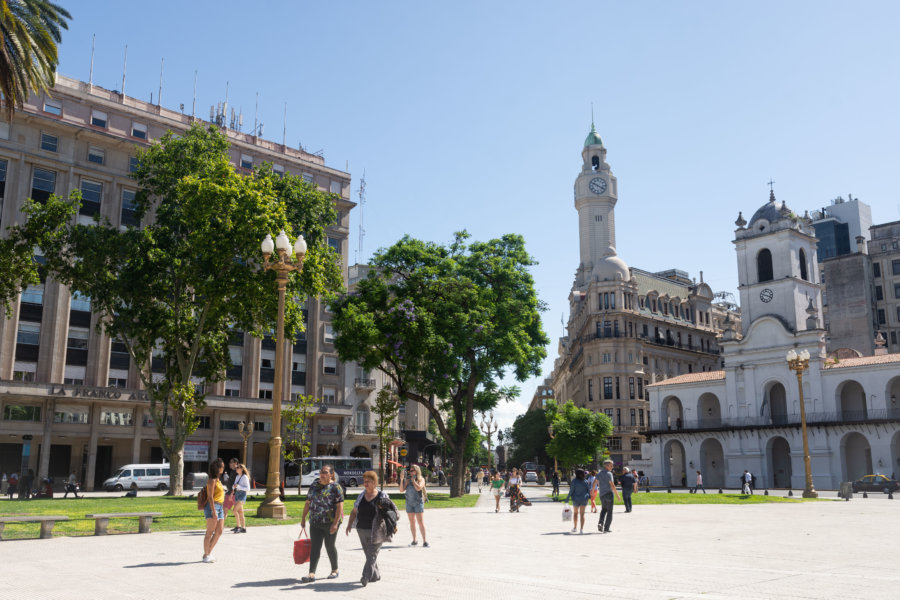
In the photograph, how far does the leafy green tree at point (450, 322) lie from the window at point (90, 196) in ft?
84.1

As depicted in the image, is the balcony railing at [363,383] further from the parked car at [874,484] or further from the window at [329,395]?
the parked car at [874,484]

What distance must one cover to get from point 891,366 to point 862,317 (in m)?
40.1

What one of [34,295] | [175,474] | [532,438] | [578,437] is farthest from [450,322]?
[532,438]

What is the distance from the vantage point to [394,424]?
74.4 m

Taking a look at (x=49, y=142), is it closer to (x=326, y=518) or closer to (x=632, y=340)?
(x=326, y=518)

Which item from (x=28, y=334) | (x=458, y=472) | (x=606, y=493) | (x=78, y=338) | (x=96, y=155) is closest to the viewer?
(x=606, y=493)

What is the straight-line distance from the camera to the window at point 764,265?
63.1m

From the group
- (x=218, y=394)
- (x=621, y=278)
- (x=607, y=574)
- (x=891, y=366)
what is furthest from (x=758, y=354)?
(x=607, y=574)

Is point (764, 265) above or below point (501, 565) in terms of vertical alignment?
above

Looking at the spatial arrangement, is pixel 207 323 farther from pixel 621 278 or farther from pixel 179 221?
pixel 621 278

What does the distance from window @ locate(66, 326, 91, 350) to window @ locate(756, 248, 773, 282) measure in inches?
2079

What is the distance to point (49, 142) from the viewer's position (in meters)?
52.4

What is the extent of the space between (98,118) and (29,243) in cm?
2649

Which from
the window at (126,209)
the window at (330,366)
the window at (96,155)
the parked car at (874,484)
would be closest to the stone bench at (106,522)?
the window at (126,209)
